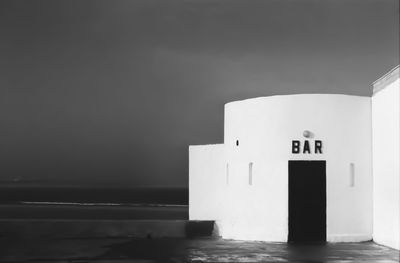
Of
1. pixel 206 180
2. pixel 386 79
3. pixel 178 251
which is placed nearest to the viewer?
pixel 178 251

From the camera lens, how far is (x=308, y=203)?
623 inches

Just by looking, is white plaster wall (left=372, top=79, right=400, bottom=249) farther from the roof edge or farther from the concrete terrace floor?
the concrete terrace floor

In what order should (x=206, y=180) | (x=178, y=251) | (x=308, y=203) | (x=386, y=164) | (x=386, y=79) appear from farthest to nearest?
(x=206, y=180) → (x=308, y=203) → (x=386, y=79) → (x=386, y=164) → (x=178, y=251)

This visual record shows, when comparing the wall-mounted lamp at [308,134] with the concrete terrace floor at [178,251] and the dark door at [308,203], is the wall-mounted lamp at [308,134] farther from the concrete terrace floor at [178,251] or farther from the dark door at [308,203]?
Answer: the concrete terrace floor at [178,251]

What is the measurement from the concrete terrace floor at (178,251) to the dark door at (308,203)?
66 cm

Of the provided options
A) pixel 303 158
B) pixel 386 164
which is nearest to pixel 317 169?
pixel 303 158

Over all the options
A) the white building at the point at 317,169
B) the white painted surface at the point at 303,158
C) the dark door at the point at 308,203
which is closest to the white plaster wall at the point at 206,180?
the white painted surface at the point at 303,158

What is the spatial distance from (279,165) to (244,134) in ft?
4.56

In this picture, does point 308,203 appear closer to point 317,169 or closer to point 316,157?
point 317,169

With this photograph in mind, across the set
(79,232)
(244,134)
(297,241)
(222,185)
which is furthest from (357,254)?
(79,232)

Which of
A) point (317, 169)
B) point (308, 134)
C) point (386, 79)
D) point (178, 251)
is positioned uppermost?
point (386, 79)

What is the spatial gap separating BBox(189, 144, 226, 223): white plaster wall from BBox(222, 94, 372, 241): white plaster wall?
254 centimetres

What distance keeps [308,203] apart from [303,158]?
1.12 metres

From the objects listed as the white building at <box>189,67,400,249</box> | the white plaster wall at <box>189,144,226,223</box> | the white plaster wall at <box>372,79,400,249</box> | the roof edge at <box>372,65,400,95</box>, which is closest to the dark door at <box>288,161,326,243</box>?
the white building at <box>189,67,400,249</box>
